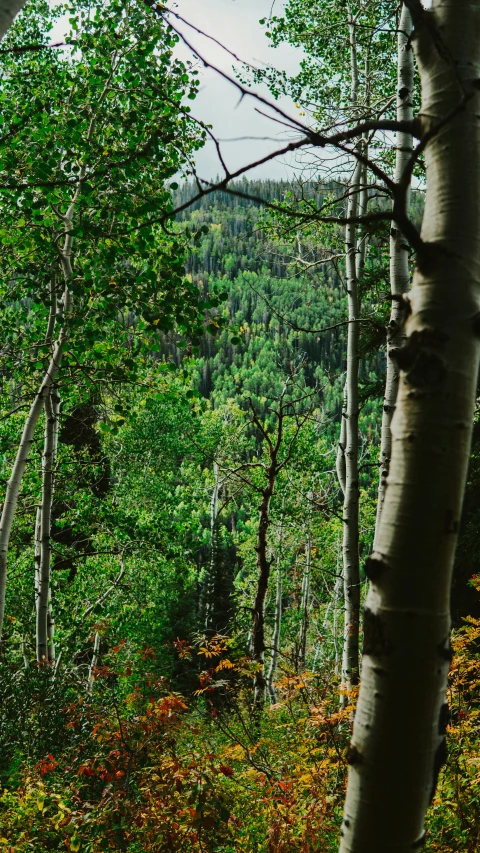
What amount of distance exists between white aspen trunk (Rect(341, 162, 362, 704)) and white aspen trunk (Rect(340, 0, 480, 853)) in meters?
4.43

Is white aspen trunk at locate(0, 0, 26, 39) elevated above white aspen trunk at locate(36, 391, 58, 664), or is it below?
above

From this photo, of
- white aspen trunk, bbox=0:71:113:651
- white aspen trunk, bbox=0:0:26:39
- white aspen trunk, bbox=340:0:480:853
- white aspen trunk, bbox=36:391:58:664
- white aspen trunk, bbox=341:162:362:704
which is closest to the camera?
white aspen trunk, bbox=340:0:480:853

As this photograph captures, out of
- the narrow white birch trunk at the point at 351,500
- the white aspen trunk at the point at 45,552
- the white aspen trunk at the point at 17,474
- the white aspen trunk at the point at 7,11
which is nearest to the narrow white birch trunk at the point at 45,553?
the white aspen trunk at the point at 45,552

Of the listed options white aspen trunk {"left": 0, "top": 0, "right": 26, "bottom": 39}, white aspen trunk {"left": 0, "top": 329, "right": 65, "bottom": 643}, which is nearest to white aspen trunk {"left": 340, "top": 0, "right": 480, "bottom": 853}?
white aspen trunk {"left": 0, "top": 0, "right": 26, "bottom": 39}

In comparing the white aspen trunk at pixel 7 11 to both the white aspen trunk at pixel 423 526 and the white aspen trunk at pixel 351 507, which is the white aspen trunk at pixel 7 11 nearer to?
the white aspen trunk at pixel 423 526

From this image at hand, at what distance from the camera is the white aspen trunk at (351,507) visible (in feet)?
18.9

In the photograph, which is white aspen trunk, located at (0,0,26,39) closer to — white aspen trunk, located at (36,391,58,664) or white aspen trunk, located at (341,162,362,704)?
white aspen trunk, located at (341,162,362,704)

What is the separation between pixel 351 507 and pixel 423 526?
211 inches

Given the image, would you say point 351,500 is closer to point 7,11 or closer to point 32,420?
point 32,420

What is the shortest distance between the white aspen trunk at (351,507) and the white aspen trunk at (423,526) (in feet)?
14.5

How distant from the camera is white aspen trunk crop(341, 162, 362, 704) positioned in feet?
18.9

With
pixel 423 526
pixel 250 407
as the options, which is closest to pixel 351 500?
pixel 250 407

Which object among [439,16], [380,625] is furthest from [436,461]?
[439,16]

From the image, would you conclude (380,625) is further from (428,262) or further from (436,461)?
(428,262)
